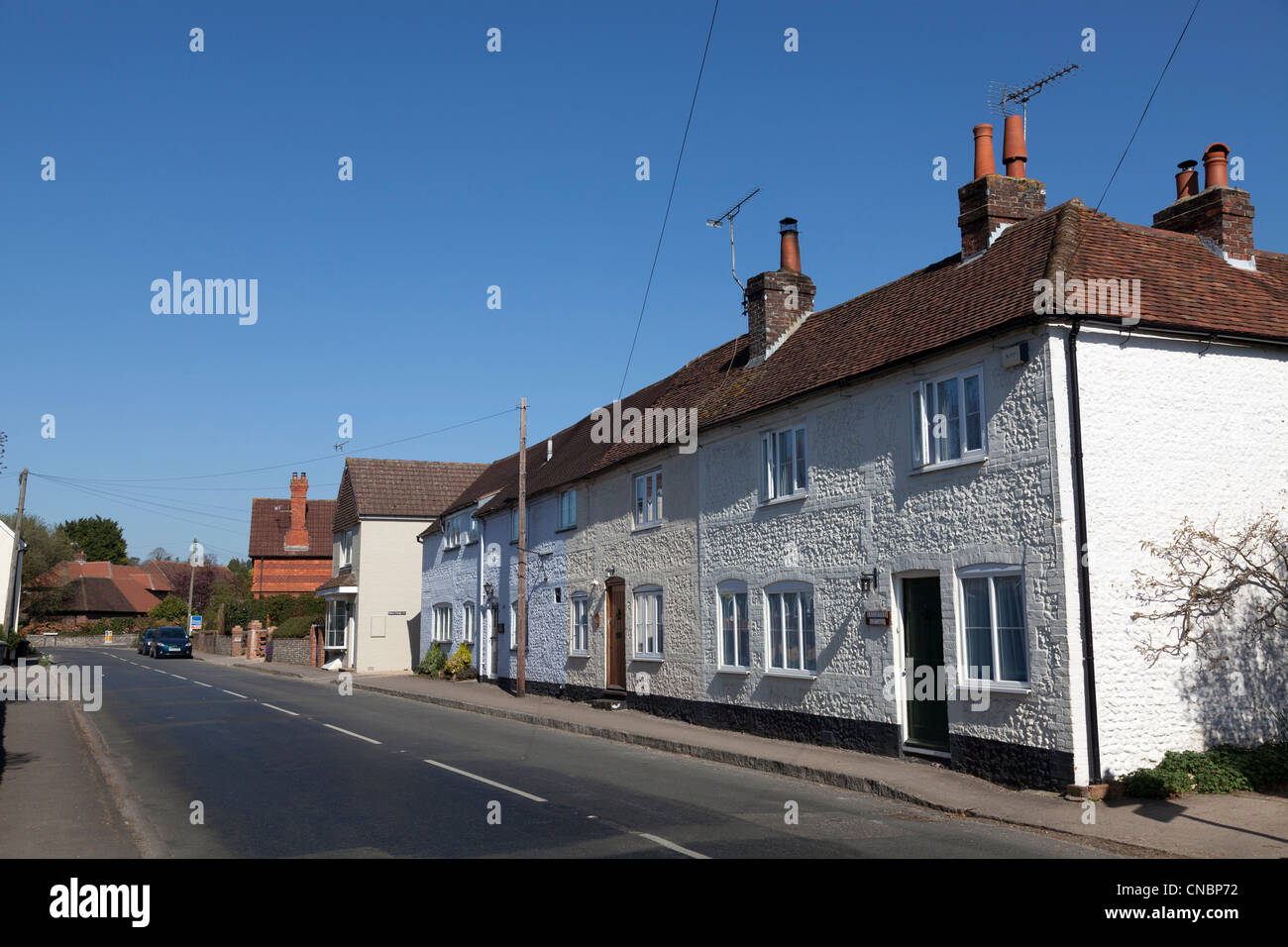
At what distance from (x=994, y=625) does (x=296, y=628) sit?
132ft

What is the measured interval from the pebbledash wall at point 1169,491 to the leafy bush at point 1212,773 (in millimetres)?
197

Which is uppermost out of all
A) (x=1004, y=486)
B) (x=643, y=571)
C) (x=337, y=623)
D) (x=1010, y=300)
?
(x=1010, y=300)

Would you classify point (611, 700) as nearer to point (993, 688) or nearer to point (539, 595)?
point (539, 595)

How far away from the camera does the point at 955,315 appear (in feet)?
45.3

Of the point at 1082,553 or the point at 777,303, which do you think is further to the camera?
the point at 777,303

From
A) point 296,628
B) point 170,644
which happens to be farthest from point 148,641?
point 296,628

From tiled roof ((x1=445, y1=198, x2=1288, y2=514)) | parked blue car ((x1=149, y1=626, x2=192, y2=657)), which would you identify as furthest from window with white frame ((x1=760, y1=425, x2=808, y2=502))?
parked blue car ((x1=149, y1=626, x2=192, y2=657))

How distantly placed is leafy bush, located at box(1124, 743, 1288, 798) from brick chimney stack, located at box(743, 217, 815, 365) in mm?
10539

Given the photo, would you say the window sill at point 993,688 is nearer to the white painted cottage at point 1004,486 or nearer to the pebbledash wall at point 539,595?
the white painted cottage at point 1004,486

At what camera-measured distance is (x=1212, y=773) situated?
36.4 ft

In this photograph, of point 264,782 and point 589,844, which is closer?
point 589,844
